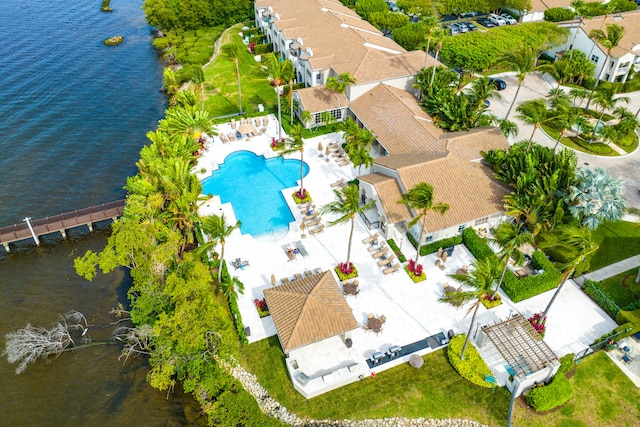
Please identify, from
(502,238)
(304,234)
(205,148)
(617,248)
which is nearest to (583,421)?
(502,238)

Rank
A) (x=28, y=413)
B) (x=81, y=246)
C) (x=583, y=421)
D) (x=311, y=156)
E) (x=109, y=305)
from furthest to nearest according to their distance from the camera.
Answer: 1. (x=311, y=156)
2. (x=81, y=246)
3. (x=109, y=305)
4. (x=28, y=413)
5. (x=583, y=421)

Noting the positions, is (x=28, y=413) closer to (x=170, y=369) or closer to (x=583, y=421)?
(x=170, y=369)

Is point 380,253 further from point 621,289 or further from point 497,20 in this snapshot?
point 497,20

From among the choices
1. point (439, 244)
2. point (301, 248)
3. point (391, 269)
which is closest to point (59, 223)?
point (301, 248)

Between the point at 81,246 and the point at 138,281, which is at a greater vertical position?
the point at 138,281

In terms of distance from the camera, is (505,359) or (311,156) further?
(311,156)

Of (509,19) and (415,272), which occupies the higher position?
(509,19)

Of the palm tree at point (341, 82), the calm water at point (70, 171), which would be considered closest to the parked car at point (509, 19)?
the palm tree at point (341, 82)
